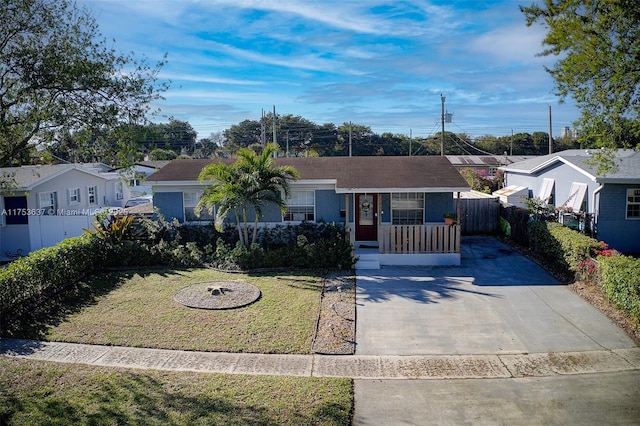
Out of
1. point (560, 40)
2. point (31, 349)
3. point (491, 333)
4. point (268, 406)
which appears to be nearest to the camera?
point (268, 406)

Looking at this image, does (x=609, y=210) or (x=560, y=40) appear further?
(x=609, y=210)

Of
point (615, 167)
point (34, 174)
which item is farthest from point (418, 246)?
point (34, 174)

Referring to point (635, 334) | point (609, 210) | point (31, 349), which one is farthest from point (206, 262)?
point (609, 210)

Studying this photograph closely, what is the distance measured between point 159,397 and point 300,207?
10.6 meters

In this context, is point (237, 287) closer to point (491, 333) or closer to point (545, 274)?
point (491, 333)

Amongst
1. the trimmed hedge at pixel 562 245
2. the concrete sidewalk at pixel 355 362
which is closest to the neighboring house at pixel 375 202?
the trimmed hedge at pixel 562 245

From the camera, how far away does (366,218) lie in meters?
16.8

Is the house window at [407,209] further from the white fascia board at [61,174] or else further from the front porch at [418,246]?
the white fascia board at [61,174]

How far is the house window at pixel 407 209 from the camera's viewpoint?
1655 centimetres

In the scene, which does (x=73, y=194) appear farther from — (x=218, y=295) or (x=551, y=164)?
(x=551, y=164)

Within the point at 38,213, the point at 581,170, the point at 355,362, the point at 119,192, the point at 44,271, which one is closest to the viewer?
the point at 355,362

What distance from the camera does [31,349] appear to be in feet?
29.3

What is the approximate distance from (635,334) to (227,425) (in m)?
8.52

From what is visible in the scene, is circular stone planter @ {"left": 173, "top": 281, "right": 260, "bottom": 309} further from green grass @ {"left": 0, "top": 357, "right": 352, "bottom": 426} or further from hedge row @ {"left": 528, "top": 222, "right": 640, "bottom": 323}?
hedge row @ {"left": 528, "top": 222, "right": 640, "bottom": 323}
